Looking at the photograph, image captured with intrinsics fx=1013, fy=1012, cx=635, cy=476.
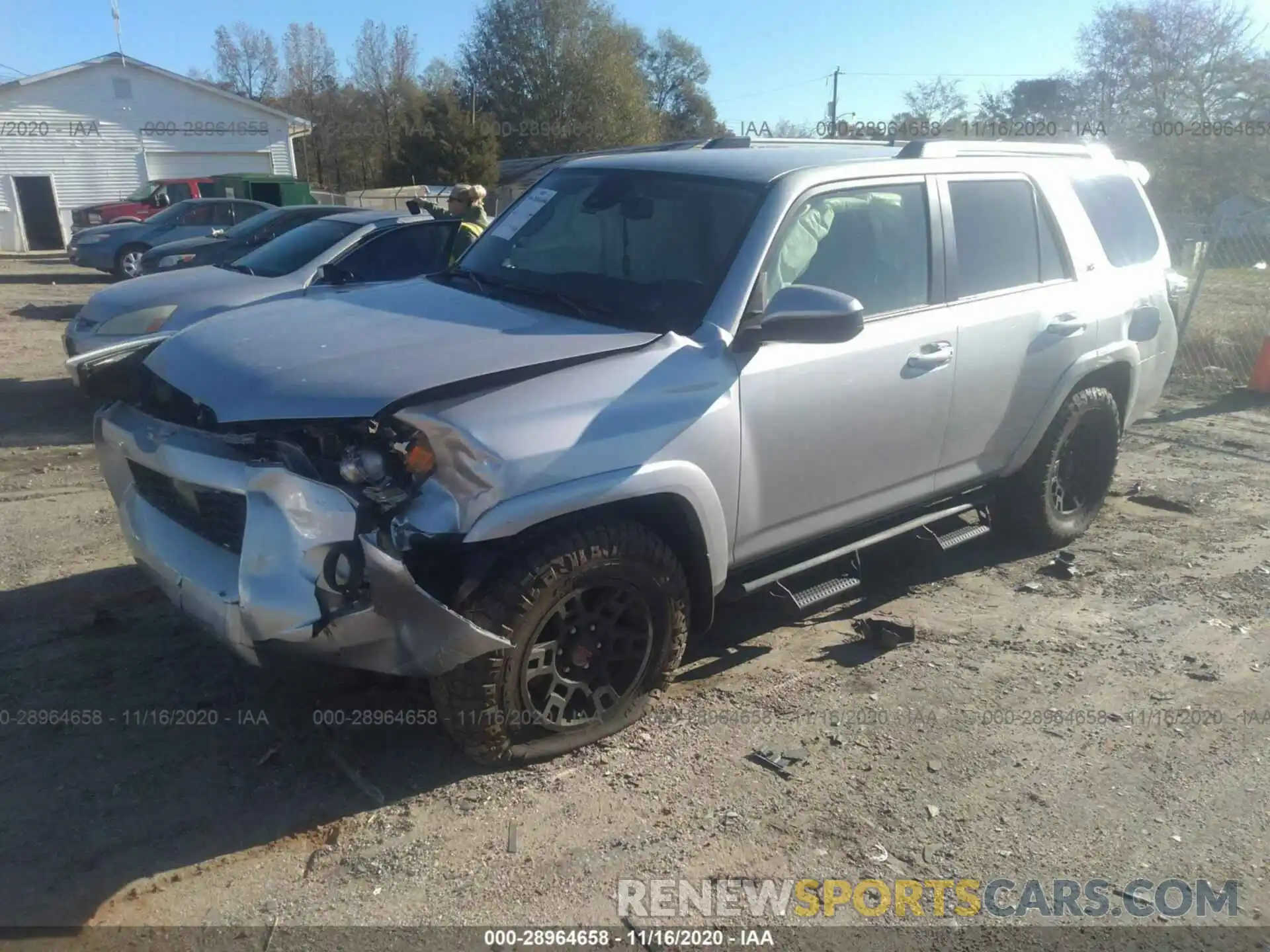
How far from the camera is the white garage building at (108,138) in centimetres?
2994

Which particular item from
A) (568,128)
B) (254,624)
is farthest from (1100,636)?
(568,128)

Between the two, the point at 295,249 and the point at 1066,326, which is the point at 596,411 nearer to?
the point at 1066,326

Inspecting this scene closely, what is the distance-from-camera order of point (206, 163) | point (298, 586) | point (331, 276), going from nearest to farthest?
point (298, 586) < point (331, 276) < point (206, 163)

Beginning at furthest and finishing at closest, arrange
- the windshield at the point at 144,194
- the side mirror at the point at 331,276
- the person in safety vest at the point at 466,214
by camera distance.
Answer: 1. the windshield at the point at 144,194
2. the person in safety vest at the point at 466,214
3. the side mirror at the point at 331,276

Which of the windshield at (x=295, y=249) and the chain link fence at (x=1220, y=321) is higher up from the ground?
the windshield at (x=295, y=249)

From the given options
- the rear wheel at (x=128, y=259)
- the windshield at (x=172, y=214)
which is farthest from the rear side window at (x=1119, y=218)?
the windshield at (x=172, y=214)

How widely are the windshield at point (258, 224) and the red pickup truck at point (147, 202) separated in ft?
41.1

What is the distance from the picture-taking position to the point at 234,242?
11.4m

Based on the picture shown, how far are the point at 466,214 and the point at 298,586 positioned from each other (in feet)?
20.8

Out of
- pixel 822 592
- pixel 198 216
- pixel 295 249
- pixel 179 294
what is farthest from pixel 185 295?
pixel 198 216

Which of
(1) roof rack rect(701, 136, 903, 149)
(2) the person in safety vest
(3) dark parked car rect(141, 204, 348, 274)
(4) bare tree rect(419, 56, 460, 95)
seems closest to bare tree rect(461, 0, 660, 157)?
(4) bare tree rect(419, 56, 460, 95)

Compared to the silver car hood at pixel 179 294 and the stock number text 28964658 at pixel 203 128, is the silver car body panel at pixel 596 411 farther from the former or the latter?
the stock number text 28964658 at pixel 203 128

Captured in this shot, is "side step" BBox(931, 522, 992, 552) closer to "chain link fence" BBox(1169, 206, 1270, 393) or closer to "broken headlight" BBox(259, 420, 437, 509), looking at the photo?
"broken headlight" BBox(259, 420, 437, 509)

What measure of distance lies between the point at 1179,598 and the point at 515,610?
12.4ft
